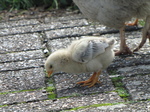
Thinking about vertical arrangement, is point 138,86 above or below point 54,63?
below

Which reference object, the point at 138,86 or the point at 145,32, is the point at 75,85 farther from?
the point at 145,32

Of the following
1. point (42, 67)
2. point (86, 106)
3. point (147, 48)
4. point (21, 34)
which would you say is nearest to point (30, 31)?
point (21, 34)

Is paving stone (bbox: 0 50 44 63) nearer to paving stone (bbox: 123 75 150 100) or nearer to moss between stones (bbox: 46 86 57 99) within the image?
moss between stones (bbox: 46 86 57 99)

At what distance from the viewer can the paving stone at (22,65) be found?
13.1 feet

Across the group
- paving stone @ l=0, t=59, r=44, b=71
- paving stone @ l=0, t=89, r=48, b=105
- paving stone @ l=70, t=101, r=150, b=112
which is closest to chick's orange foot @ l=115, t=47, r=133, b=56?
paving stone @ l=0, t=59, r=44, b=71

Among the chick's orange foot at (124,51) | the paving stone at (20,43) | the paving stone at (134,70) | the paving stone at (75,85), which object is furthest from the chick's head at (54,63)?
the paving stone at (20,43)

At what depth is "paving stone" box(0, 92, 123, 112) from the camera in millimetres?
2893

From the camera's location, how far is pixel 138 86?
3.20 m

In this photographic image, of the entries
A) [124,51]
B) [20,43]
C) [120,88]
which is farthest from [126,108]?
[20,43]

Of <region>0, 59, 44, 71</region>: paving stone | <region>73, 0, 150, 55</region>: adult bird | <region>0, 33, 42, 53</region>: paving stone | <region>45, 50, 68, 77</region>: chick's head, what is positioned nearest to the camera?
<region>45, 50, 68, 77</region>: chick's head

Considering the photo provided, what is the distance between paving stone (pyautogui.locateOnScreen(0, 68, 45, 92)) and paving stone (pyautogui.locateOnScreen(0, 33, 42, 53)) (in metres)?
0.83

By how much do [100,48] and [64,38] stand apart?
59.9 inches

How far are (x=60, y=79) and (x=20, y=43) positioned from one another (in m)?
1.48

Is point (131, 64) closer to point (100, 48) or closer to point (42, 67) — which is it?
point (100, 48)
